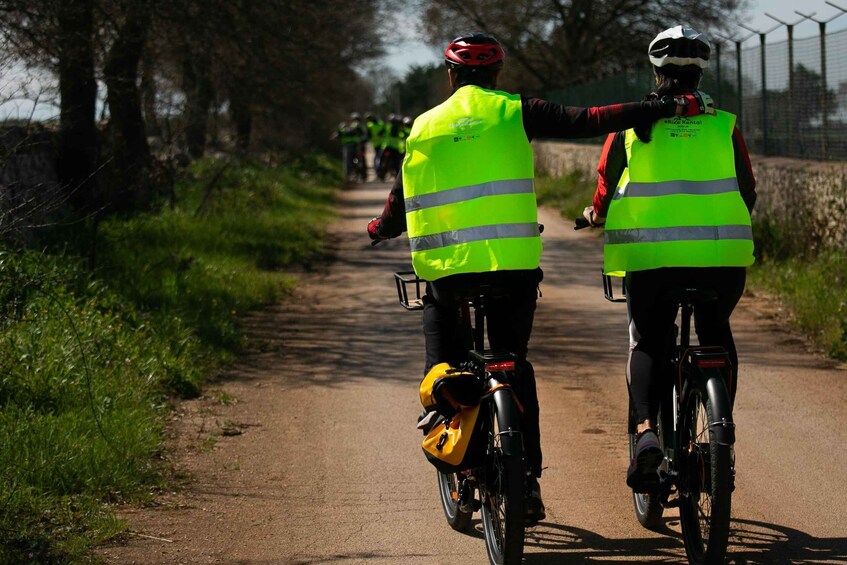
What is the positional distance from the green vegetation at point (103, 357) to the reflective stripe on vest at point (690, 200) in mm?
2471

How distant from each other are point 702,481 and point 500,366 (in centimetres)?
80

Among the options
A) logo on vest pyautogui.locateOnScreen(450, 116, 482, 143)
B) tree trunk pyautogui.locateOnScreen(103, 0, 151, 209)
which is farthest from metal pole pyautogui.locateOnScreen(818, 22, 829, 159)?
logo on vest pyautogui.locateOnScreen(450, 116, 482, 143)

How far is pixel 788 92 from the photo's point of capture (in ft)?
46.9

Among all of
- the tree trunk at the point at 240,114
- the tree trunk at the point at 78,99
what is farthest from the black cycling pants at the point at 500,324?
the tree trunk at the point at 240,114

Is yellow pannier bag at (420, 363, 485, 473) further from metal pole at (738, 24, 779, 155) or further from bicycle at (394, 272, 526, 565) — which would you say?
metal pole at (738, 24, 779, 155)

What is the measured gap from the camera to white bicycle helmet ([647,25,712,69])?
4.49 m

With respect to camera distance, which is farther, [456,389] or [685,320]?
[685,320]

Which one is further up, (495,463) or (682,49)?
(682,49)

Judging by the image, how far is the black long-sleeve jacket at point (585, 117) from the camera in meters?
4.36

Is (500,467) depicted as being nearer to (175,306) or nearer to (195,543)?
(195,543)

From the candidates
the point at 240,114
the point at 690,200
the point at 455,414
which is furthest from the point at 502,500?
the point at 240,114

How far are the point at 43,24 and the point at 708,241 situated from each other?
25.0 feet

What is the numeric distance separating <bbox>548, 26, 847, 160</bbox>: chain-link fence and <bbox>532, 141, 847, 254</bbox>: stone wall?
0.85 ft

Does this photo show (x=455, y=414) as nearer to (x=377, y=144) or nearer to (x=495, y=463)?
(x=495, y=463)
